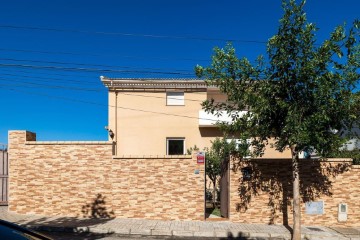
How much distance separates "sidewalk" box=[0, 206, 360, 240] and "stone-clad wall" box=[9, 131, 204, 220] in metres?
0.44

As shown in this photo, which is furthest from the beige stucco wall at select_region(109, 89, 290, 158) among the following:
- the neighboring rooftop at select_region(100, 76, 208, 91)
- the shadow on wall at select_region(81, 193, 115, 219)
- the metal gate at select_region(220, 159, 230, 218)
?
the shadow on wall at select_region(81, 193, 115, 219)

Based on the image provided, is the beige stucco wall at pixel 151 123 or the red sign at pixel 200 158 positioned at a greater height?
the beige stucco wall at pixel 151 123

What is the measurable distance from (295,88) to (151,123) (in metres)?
13.1

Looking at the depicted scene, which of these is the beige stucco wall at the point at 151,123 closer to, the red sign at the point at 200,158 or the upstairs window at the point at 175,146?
the upstairs window at the point at 175,146

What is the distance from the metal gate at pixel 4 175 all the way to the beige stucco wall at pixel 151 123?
8155mm

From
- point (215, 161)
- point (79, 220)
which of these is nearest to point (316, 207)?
point (215, 161)

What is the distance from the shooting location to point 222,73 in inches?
388

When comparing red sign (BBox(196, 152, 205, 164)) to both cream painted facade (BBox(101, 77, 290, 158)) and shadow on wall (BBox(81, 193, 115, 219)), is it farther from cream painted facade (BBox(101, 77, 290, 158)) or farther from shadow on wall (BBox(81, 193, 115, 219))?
cream painted facade (BBox(101, 77, 290, 158))

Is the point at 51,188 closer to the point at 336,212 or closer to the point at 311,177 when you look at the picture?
the point at 311,177

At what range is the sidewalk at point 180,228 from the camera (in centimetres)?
1034

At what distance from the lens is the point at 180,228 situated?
10898mm

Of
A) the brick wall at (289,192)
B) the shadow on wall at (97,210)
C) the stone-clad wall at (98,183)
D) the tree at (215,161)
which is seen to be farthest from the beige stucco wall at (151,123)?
the brick wall at (289,192)

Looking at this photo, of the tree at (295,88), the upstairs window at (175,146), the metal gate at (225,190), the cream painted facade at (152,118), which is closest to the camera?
the tree at (295,88)

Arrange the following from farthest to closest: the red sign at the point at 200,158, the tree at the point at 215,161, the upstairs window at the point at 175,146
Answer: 1. the upstairs window at the point at 175,146
2. the tree at the point at 215,161
3. the red sign at the point at 200,158
